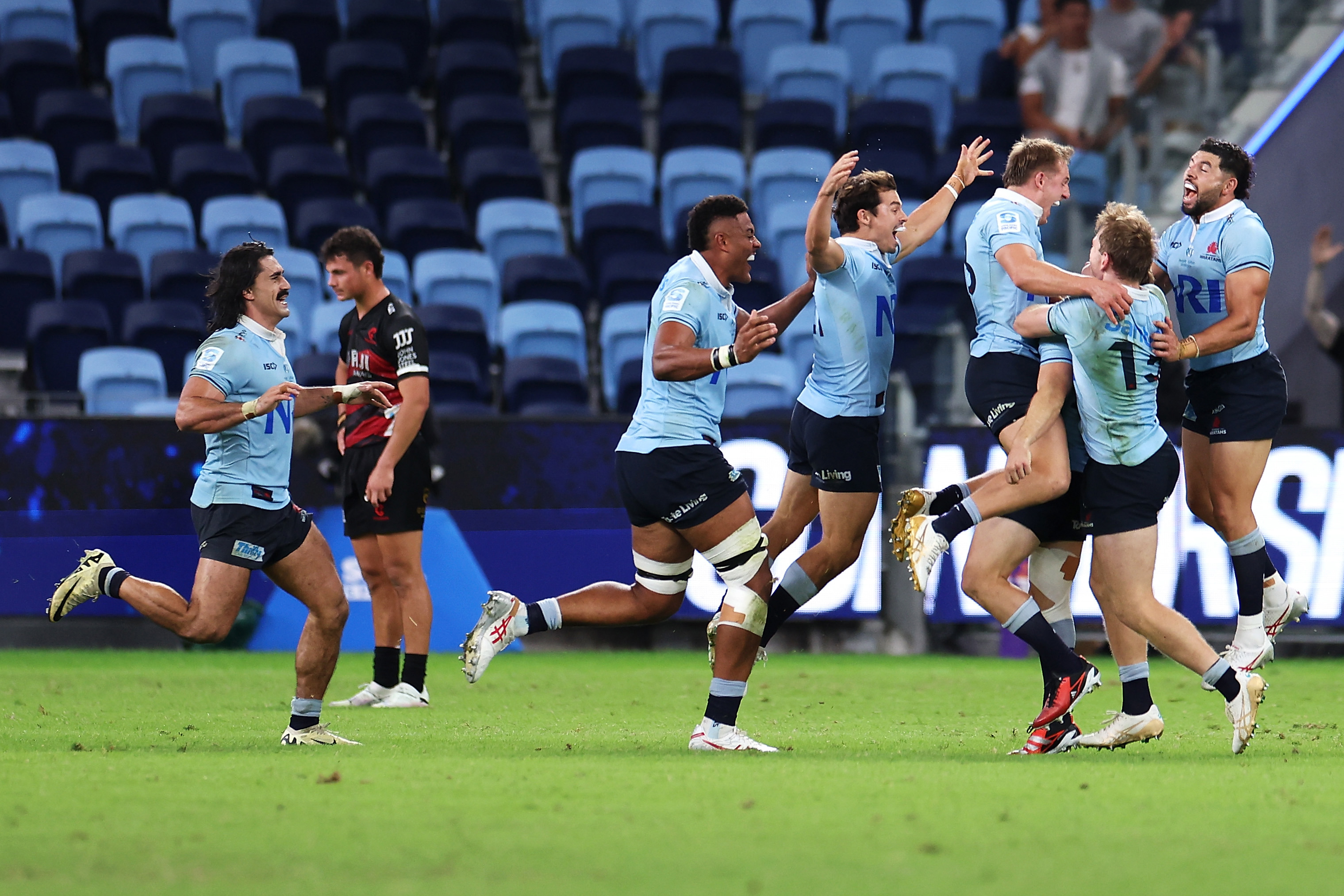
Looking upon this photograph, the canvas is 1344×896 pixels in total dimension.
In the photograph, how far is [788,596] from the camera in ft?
23.0

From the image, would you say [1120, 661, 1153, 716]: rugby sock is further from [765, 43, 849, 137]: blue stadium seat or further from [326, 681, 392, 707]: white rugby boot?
[765, 43, 849, 137]: blue stadium seat

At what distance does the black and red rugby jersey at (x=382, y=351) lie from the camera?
27.6ft

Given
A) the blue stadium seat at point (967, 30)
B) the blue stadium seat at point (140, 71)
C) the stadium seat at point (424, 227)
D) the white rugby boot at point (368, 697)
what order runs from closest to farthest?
the white rugby boot at point (368, 697)
the stadium seat at point (424, 227)
the blue stadium seat at point (140, 71)
the blue stadium seat at point (967, 30)

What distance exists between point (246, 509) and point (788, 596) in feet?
7.60

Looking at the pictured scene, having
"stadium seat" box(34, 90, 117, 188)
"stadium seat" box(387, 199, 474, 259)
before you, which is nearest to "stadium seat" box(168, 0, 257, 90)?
"stadium seat" box(34, 90, 117, 188)

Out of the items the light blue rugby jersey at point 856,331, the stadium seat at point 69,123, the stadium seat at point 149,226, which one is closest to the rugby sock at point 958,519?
the light blue rugby jersey at point 856,331

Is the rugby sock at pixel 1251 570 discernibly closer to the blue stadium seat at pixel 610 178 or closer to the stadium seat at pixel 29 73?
the blue stadium seat at pixel 610 178

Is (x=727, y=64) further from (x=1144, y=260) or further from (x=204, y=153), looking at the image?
(x=1144, y=260)

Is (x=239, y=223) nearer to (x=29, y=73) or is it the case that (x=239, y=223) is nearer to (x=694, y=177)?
(x=29, y=73)

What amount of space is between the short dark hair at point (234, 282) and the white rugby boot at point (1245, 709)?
4.27m

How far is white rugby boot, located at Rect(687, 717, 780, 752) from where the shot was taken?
6406 mm

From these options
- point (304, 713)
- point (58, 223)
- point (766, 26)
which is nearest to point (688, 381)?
point (304, 713)

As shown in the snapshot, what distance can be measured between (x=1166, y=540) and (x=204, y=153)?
10.0 meters

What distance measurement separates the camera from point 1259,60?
46.6ft
